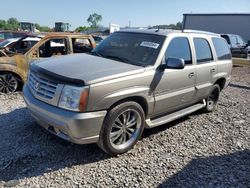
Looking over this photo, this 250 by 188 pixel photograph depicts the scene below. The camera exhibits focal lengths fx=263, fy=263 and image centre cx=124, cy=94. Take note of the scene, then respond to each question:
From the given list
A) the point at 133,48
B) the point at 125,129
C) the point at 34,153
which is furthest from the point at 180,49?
the point at 34,153

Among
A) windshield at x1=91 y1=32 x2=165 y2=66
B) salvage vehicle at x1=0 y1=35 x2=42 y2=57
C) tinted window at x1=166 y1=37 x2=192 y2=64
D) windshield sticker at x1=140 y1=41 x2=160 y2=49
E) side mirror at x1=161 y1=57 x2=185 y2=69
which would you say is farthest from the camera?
salvage vehicle at x1=0 y1=35 x2=42 y2=57

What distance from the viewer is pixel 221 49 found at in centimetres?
603

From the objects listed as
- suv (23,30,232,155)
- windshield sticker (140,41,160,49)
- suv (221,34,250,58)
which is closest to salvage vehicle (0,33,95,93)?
suv (23,30,232,155)

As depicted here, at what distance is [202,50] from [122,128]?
2527mm

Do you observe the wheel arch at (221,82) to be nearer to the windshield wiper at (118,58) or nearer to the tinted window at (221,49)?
the tinted window at (221,49)

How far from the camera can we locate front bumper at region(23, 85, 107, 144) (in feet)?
10.7

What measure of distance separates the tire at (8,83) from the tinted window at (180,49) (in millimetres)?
4335

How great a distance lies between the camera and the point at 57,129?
3.51 meters

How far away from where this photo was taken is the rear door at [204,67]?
16.6 feet

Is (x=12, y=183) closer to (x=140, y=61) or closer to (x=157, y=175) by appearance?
(x=157, y=175)

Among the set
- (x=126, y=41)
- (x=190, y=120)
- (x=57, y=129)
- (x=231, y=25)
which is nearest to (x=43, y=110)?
(x=57, y=129)

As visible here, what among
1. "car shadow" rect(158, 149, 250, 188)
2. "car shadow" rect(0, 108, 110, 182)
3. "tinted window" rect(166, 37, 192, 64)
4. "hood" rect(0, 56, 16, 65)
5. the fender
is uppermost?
"tinted window" rect(166, 37, 192, 64)

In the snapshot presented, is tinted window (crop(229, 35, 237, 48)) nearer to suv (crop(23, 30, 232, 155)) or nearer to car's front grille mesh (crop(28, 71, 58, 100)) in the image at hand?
suv (crop(23, 30, 232, 155))

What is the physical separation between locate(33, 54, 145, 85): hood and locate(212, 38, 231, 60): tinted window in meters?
2.66
